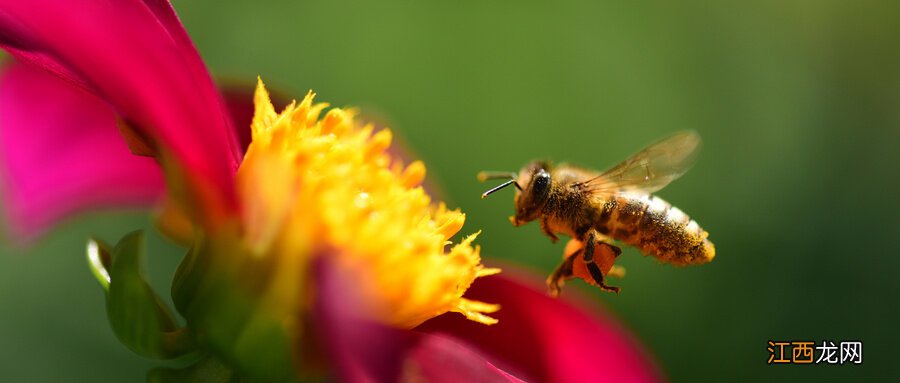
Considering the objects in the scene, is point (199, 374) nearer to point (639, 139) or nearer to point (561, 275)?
point (561, 275)

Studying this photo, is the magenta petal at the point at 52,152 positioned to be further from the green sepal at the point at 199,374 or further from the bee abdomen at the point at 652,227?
the bee abdomen at the point at 652,227

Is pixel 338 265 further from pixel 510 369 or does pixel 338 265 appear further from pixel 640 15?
pixel 640 15

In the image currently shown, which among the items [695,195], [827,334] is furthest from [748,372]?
[695,195]

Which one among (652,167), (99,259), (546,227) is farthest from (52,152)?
(652,167)

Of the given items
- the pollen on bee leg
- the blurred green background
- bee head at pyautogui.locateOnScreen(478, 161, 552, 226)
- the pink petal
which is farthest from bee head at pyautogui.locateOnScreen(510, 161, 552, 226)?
the blurred green background

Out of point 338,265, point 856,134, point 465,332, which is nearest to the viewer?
point 338,265
